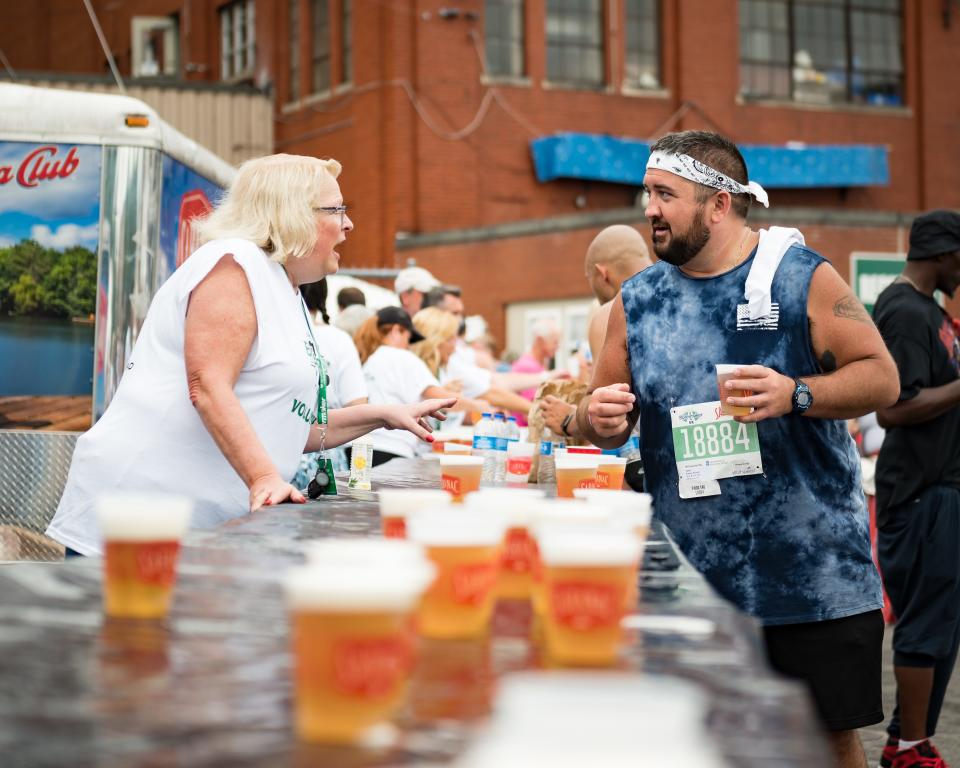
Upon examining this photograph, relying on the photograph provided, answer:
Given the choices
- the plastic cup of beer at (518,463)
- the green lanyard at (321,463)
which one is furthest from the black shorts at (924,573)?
the green lanyard at (321,463)

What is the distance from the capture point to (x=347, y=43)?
25094 mm

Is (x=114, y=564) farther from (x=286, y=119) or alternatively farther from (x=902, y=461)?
(x=286, y=119)

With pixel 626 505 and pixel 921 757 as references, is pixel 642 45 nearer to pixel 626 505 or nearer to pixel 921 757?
pixel 921 757

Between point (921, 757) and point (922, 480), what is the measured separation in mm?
1195

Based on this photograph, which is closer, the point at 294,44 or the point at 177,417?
the point at 177,417

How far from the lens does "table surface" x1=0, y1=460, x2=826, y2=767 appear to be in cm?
146

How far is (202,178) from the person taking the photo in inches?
344

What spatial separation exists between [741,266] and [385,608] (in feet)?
9.64

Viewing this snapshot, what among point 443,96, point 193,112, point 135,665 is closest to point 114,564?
point 135,665

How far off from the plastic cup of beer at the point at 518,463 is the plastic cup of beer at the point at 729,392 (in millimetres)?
1426

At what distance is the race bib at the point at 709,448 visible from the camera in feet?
13.4

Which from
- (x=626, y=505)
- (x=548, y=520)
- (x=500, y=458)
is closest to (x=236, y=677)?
(x=548, y=520)

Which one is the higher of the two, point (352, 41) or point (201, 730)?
point (352, 41)

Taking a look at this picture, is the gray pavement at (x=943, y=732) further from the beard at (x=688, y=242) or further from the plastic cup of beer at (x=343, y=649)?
the plastic cup of beer at (x=343, y=649)
